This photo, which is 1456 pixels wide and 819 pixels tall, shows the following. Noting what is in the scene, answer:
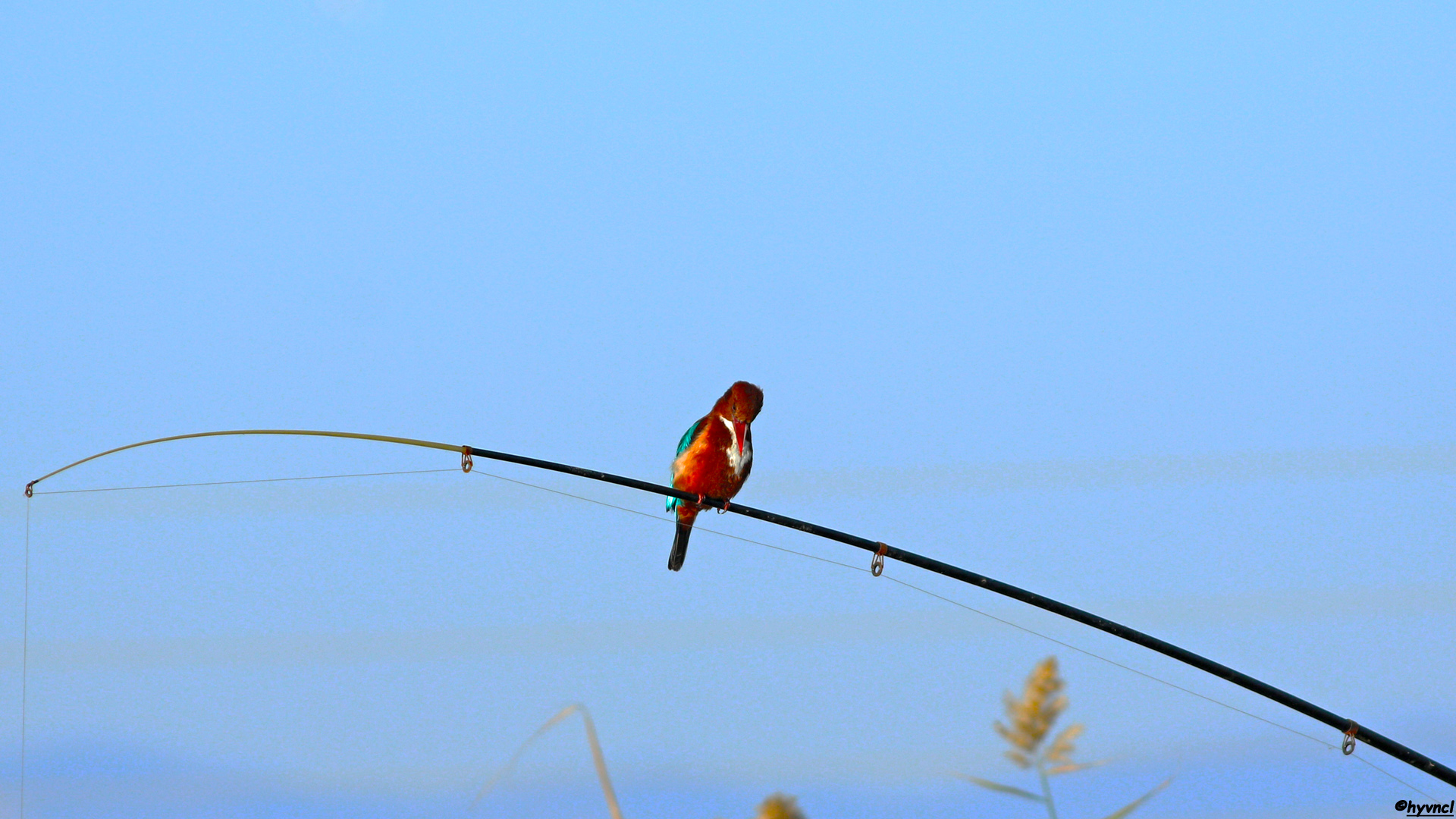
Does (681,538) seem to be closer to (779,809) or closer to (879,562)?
(879,562)

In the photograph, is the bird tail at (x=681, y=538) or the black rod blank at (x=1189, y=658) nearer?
the black rod blank at (x=1189, y=658)

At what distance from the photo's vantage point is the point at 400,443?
4.38 metres

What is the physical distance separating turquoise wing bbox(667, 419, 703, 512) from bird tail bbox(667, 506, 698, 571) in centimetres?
11

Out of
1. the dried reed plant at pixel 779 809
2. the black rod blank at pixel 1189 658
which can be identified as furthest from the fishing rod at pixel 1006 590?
the dried reed plant at pixel 779 809

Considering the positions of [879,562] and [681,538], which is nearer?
[879,562]

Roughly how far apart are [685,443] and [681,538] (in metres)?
0.76

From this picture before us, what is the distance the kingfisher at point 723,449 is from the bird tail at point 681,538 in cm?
23

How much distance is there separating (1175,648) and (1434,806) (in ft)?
2.75

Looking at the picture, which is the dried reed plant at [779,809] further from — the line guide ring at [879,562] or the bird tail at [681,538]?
the bird tail at [681,538]

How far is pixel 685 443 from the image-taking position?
30.1ft

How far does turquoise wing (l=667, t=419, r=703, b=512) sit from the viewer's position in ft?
29.5

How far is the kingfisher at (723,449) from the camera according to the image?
8.77 metres

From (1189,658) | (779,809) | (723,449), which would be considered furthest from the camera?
(723,449)

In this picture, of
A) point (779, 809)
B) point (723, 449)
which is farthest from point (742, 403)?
point (779, 809)
